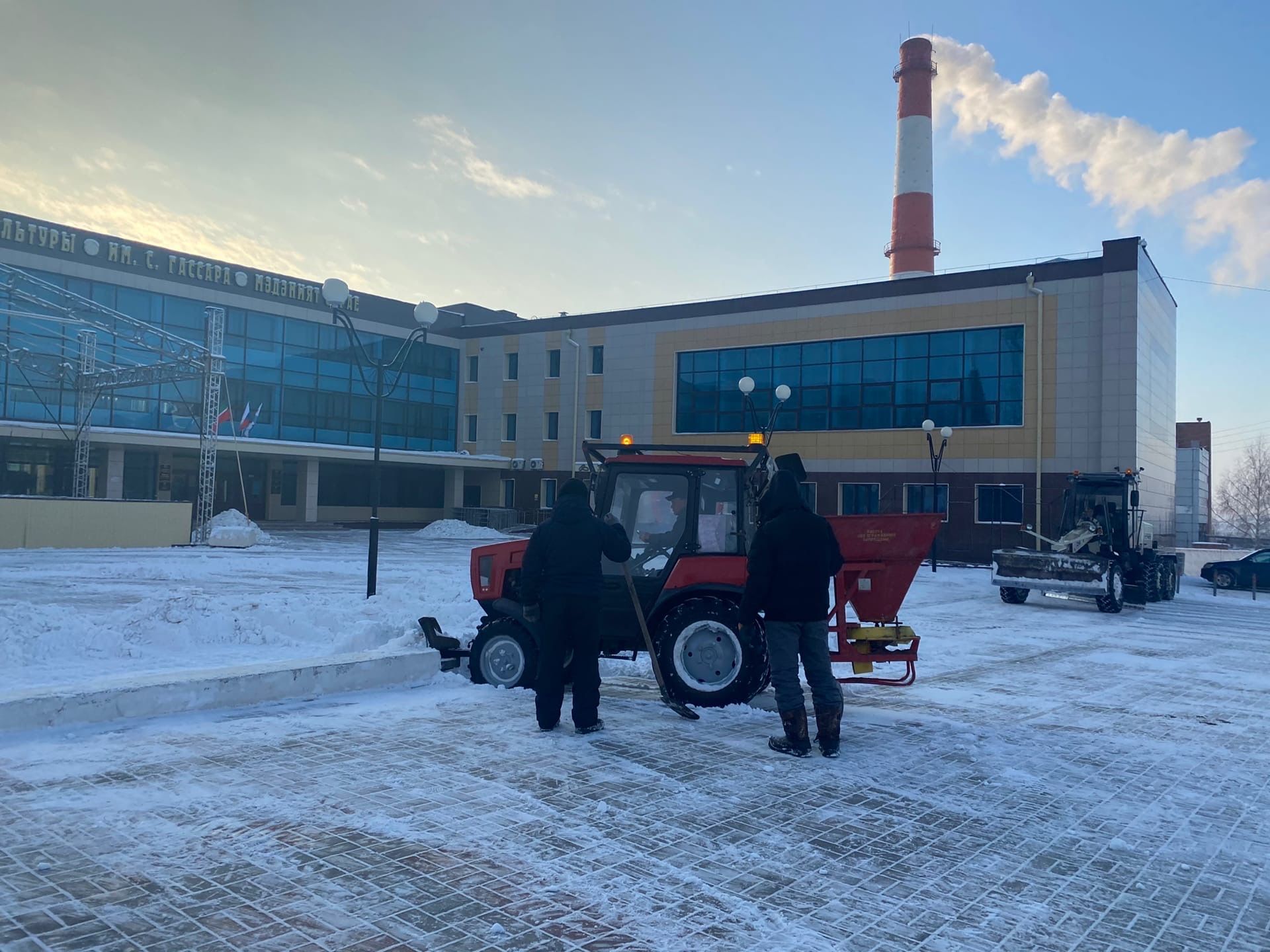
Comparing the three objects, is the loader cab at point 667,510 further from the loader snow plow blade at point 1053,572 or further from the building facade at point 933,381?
the building facade at point 933,381

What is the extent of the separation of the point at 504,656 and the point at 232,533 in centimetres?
2312

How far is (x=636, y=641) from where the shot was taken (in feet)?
25.3

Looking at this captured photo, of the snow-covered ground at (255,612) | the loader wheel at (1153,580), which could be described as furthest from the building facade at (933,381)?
the snow-covered ground at (255,612)

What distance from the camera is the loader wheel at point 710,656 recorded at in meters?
7.28

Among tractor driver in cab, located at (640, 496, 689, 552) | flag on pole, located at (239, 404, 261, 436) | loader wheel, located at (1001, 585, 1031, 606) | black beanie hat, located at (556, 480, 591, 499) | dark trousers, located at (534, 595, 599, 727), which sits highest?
flag on pole, located at (239, 404, 261, 436)

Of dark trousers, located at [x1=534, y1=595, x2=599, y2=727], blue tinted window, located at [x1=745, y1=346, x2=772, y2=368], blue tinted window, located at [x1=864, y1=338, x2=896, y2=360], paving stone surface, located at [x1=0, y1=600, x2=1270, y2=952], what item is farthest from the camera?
blue tinted window, located at [x1=745, y1=346, x2=772, y2=368]

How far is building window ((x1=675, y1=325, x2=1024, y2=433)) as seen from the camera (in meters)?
33.1

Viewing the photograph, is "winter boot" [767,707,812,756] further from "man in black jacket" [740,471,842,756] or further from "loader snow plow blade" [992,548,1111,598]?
"loader snow plow blade" [992,548,1111,598]

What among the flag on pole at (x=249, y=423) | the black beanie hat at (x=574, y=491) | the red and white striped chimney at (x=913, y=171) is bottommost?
the black beanie hat at (x=574, y=491)

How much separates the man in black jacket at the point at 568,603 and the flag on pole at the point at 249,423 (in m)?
36.9

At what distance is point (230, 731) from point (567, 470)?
132 feet

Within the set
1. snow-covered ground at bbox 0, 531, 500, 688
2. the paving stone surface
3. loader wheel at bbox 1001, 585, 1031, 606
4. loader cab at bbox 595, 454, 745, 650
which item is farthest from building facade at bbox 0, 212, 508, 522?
the paving stone surface

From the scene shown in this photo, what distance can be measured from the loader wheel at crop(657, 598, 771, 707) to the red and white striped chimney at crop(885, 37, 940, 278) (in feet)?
120

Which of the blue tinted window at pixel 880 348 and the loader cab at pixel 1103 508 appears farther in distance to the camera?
the blue tinted window at pixel 880 348
